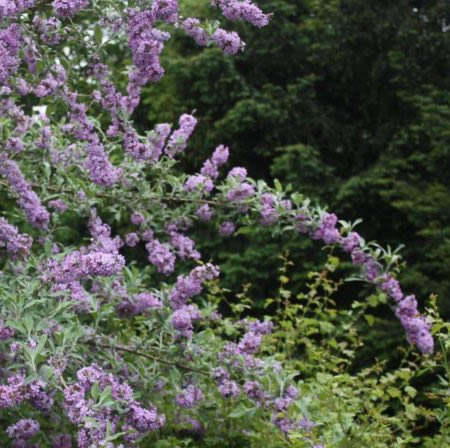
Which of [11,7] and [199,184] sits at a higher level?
[199,184]

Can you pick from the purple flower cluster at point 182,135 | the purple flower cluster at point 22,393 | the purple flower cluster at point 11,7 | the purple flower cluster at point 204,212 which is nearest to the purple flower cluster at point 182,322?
the purple flower cluster at point 204,212

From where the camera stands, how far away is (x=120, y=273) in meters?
3.80

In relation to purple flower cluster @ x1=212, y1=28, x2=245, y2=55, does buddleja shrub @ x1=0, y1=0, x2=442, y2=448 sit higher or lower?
lower

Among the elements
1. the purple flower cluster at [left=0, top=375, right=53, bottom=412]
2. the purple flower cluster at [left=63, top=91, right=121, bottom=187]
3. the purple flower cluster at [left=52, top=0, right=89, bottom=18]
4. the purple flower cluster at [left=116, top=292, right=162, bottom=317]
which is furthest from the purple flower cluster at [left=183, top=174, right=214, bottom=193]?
the purple flower cluster at [left=0, top=375, right=53, bottom=412]

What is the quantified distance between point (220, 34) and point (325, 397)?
1.50 m

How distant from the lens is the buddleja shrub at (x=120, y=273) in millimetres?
2846

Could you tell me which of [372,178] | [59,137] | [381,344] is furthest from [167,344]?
[372,178]

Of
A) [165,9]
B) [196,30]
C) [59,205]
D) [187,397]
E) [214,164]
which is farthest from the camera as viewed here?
[214,164]

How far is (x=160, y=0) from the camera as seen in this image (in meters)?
2.84

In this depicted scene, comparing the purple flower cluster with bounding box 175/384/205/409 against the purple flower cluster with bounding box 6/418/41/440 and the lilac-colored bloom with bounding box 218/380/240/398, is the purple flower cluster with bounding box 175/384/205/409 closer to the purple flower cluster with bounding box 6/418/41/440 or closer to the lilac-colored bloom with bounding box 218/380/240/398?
the lilac-colored bloom with bounding box 218/380/240/398

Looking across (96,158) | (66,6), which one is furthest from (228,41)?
(96,158)

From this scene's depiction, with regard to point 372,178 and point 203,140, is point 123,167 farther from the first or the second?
point 203,140

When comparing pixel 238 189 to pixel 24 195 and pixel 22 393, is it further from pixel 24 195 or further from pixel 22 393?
pixel 22 393

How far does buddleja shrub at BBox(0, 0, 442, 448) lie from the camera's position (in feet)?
9.34
